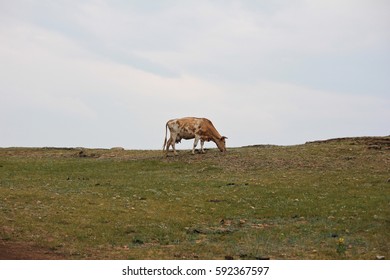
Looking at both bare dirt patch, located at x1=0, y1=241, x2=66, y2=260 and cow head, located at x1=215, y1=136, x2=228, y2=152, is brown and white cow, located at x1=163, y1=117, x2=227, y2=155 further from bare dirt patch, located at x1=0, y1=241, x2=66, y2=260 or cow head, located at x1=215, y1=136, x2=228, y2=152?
bare dirt patch, located at x1=0, y1=241, x2=66, y2=260

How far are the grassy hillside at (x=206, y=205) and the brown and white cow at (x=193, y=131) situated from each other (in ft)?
5.54

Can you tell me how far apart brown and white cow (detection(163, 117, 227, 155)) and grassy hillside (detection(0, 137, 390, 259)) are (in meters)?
1.69

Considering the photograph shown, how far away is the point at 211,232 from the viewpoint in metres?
21.1

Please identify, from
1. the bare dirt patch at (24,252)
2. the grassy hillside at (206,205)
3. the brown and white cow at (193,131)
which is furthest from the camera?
the brown and white cow at (193,131)

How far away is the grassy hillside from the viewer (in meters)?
18.7

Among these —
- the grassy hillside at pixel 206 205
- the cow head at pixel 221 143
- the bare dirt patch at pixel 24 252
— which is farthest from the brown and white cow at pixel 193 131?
the bare dirt patch at pixel 24 252

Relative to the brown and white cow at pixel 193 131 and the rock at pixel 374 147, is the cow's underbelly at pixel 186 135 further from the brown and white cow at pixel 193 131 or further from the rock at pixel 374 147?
the rock at pixel 374 147

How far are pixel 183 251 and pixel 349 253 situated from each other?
4.56m

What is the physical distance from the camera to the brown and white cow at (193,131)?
42.5 meters
